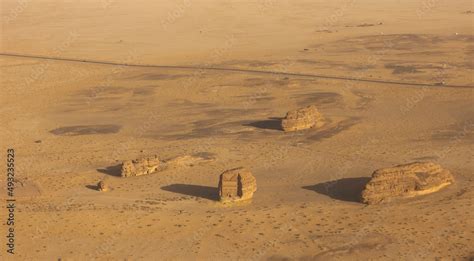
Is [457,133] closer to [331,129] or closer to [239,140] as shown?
[331,129]

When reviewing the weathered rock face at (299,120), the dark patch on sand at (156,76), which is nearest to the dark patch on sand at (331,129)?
the weathered rock face at (299,120)

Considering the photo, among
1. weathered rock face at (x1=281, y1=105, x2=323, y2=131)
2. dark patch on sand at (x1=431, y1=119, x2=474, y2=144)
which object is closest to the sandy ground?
dark patch on sand at (x1=431, y1=119, x2=474, y2=144)

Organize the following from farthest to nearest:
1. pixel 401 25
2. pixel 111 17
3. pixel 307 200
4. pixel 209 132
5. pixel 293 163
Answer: pixel 111 17 < pixel 401 25 < pixel 209 132 < pixel 293 163 < pixel 307 200

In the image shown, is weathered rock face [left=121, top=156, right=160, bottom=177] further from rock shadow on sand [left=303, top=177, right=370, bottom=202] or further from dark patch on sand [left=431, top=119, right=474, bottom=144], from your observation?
dark patch on sand [left=431, top=119, right=474, bottom=144]

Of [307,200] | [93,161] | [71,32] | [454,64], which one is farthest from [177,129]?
[71,32]

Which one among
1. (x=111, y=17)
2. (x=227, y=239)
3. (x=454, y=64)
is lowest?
(x=227, y=239)

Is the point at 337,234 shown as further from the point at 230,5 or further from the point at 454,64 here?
the point at 230,5

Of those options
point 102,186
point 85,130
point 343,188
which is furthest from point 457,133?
point 85,130
